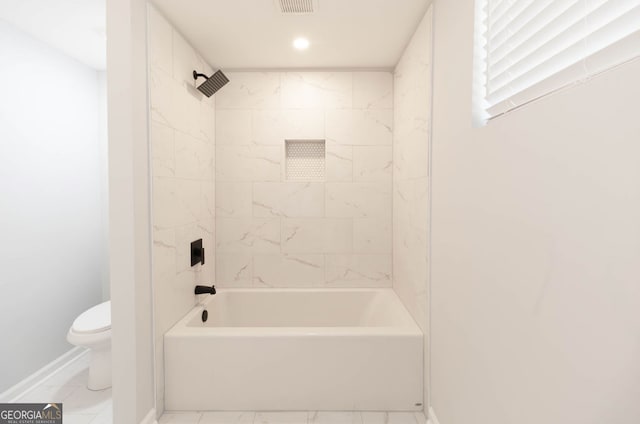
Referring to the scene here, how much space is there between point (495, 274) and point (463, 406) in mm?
669

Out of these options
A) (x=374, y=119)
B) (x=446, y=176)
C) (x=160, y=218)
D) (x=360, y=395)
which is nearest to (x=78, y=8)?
(x=160, y=218)

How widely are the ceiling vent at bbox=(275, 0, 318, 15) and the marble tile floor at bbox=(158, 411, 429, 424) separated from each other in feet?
7.82

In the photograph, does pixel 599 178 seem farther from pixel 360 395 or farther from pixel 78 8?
pixel 78 8

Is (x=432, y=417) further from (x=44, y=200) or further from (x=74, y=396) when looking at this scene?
(x=44, y=200)

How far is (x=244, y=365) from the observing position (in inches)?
75.7

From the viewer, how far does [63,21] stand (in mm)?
2125

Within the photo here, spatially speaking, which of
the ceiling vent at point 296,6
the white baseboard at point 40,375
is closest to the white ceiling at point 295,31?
the ceiling vent at point 296,6

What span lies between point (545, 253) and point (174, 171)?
6.48 ft

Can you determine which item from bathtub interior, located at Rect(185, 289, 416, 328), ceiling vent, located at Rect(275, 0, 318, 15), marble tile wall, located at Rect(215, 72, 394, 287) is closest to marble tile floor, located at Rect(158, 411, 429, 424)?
bathtub interior, located at Rect(185, 289, 416, 328)

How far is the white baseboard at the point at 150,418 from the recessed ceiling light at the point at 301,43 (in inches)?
98.3

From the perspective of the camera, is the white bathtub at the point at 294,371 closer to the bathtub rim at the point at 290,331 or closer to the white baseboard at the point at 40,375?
the bathtub rim at the point at 290,331

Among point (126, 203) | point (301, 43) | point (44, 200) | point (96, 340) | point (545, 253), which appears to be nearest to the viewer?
point (545, 253)

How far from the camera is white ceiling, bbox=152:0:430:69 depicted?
1.84 m

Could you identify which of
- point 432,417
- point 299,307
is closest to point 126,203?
point 299,307
